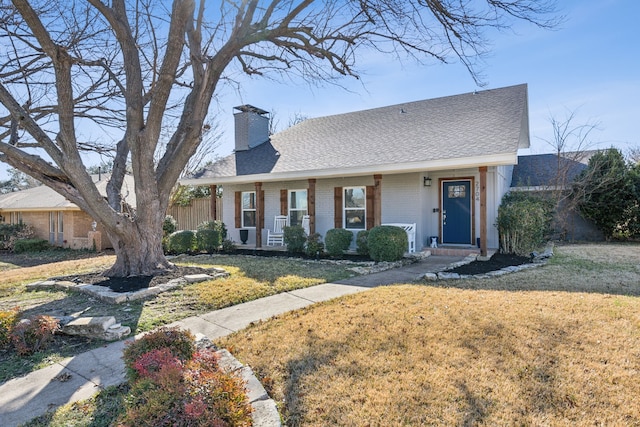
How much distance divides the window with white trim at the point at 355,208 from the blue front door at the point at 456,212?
7.78 feet

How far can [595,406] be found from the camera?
8.41 feet

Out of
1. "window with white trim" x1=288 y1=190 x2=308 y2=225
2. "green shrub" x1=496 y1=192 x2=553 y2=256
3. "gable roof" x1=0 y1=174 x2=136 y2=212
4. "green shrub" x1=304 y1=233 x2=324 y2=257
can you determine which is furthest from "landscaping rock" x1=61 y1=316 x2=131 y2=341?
"gable roof" x1=0 y1=174 x2=136 y2=212

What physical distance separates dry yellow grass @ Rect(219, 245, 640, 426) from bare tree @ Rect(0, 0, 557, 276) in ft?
13.6

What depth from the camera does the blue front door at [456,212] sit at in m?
10.6

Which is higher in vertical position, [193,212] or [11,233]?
[193,212]

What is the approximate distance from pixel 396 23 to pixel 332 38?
1.38 meters

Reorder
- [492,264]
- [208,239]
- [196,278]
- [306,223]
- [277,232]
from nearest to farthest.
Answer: [196,278]
[492,264]
[208,239]
[306,223]
[277,232]

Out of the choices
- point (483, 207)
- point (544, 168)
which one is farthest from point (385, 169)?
point (544, 168)

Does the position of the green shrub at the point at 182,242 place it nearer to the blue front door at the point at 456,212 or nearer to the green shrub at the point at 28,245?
the blue front door at the point at 456,212

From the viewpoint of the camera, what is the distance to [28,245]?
17234mm

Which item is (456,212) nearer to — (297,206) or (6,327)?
(297,206)

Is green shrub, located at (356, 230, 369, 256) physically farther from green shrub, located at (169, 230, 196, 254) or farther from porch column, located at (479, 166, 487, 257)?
green shrub, located at (169, 230, 196, 254)

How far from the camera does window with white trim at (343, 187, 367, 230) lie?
11438mm

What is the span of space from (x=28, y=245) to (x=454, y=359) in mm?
20412
